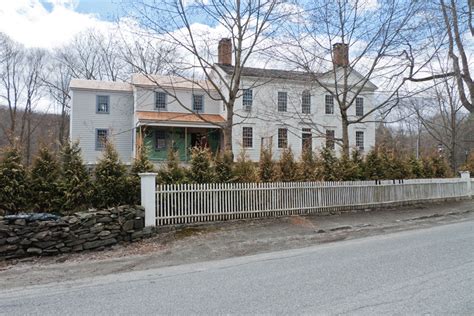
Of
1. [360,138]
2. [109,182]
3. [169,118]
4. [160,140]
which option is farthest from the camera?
[360,138]

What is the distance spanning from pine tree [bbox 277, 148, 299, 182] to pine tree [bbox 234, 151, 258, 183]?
2.99 ft

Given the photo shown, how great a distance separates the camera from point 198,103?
2566 centimetres

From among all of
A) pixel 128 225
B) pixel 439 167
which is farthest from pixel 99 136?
pixel 439 167

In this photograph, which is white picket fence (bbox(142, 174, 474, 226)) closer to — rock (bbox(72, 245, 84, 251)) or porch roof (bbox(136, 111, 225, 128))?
rock (bbox(72, 245, 84, 251))

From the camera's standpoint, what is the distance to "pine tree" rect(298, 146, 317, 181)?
1223cm

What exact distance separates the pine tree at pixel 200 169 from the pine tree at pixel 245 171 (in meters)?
0.93

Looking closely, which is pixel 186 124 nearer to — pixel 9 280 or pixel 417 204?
pixel 417 204

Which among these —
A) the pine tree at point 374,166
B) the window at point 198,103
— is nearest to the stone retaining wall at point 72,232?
the pine tree at point 374,166

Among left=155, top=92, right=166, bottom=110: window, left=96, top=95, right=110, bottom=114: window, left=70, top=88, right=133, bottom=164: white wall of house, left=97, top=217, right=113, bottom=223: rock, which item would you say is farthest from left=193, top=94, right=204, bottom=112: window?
left=97, top=217, right=113, bottom=223: rock

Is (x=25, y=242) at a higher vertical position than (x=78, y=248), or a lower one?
higher

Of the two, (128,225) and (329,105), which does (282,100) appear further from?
(128,225)

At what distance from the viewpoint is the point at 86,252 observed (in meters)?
7.76

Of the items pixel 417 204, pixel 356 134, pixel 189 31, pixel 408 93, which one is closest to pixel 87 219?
pixel 189 31

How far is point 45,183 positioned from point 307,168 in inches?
325
